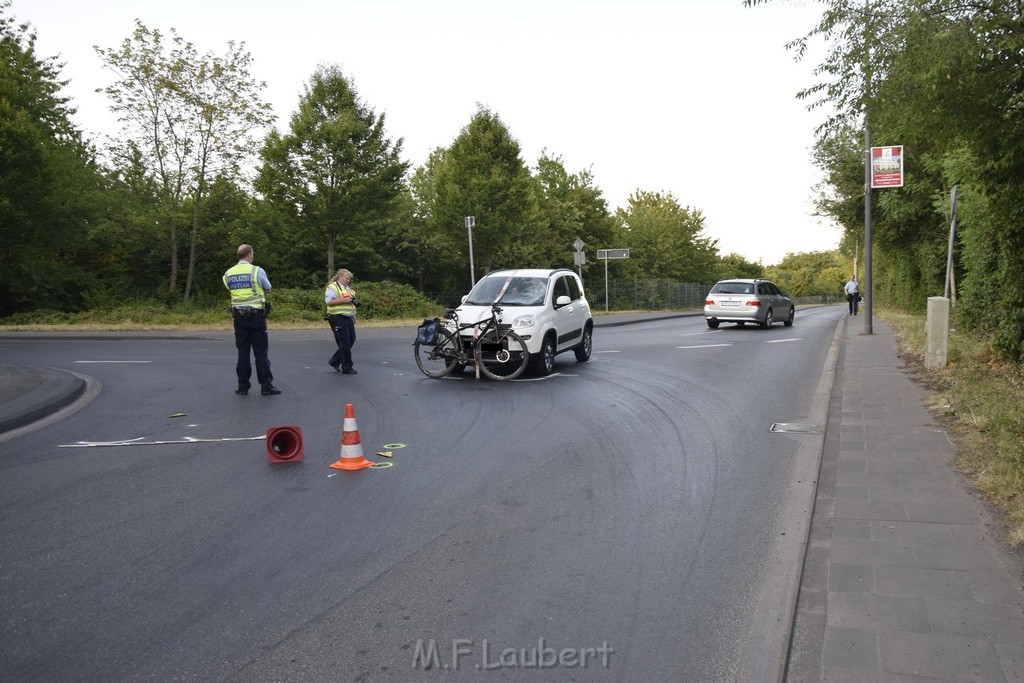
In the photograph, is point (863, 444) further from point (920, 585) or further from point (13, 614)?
→ point (13, 614)

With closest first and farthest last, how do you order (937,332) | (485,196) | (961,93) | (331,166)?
1. (961,93)
2. (937,332)
3. (331,166)
4. (485,196)

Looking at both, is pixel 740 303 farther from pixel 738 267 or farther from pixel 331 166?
pixel 738 267

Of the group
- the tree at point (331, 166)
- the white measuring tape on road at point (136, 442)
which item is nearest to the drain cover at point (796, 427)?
the white measuring tape on road at point (136, 442)

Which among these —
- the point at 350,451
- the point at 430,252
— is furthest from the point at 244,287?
the point at 430,252

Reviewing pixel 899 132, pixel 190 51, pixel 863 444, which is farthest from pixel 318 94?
pixel 863 444

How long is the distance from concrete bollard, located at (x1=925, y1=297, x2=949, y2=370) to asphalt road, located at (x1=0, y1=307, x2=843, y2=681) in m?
3.84

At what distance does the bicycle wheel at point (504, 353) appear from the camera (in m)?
11.7

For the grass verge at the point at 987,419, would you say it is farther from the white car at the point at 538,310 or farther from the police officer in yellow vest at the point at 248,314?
the police officer in yellow vest at the point at 248,314

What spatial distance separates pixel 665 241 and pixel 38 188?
4956cm

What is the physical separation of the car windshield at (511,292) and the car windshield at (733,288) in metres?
12.6

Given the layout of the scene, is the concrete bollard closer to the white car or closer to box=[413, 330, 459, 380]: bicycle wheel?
the white car

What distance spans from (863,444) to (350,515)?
441 cm

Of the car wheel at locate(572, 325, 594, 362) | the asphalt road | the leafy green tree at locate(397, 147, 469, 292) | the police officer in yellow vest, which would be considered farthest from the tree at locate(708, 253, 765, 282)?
the asphalt road

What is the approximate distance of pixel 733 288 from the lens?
24469mm
